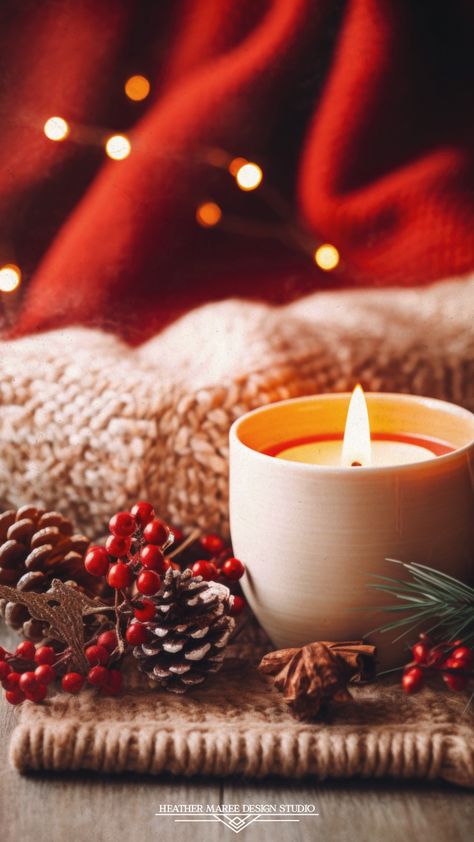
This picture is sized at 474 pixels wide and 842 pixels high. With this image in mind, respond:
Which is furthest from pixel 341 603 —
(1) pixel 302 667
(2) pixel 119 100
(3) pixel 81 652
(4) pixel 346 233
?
(2) pixel 119 100

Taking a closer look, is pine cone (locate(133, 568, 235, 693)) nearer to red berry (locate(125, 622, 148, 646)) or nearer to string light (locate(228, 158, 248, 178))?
red berry (locate(125, 622, 148, 646))

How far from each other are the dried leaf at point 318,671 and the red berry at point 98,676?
9 centimetres

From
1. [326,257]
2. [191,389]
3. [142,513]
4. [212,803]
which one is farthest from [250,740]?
[326,257]

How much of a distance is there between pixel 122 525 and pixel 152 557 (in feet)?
0.08

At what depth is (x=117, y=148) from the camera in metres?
0.67

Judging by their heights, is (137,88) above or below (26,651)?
above

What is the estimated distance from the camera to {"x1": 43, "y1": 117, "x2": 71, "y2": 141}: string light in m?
0.65

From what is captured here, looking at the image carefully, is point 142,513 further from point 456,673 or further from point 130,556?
point 456,673

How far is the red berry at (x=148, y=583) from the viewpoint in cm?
47

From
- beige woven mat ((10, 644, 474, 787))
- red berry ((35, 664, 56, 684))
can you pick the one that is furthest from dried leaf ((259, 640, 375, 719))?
red berry ((35, 664, 56, 684))

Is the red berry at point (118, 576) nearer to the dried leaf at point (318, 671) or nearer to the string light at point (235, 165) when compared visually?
the dried leaf at point (318, 671)

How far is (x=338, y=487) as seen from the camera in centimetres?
47

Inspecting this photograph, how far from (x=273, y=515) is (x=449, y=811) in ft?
0.55

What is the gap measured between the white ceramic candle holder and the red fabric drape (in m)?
0.21
